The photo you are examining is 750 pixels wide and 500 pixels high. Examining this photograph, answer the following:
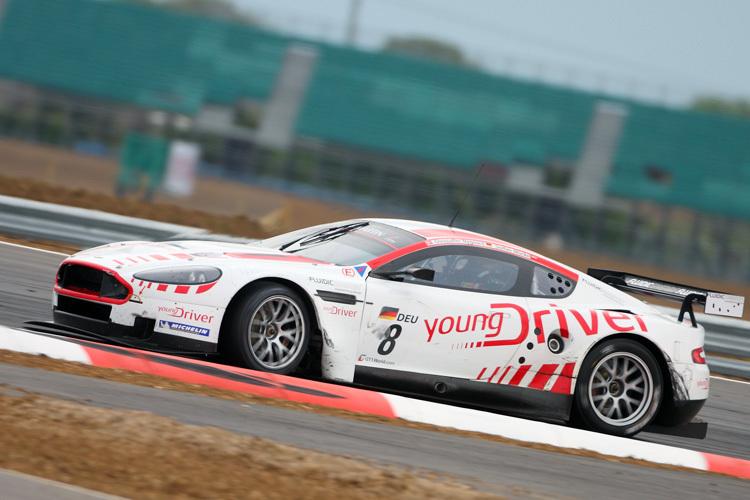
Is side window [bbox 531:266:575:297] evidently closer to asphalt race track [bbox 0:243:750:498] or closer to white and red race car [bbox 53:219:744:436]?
white and red race car [bbox 53:219:744:436]

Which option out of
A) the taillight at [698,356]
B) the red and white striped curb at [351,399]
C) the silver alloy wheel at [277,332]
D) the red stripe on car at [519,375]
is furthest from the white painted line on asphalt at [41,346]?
the taillight at [698,356]

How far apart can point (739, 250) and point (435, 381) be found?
2476 cm

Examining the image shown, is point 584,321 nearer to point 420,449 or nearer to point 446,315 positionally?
point 446,315

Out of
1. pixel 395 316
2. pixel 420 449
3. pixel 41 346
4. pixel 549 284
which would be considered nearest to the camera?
pixel 420 449

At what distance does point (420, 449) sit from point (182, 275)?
6.32 feet

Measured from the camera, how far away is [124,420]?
14.0 ft

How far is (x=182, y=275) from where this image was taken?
5.60m

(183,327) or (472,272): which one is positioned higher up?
(472,272)

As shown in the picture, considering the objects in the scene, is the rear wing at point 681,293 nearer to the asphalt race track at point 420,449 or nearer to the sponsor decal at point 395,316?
the asphalt race track at point 420,449

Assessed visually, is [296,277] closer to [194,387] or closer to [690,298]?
[194,387]

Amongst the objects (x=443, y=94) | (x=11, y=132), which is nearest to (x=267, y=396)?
(x=11, y=132)

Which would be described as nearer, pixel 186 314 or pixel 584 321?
pixel 186 314

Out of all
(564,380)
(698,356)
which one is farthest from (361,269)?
(698,356)

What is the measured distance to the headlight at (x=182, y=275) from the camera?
5551 millimetres
